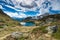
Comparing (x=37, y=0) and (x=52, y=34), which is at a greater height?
(x=37, y=0)

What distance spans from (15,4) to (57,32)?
33877 mm

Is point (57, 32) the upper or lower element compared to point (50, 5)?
lower

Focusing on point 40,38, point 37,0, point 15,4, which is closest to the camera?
point 40,38

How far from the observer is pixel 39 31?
30984 mm

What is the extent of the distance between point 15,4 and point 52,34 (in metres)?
34.0

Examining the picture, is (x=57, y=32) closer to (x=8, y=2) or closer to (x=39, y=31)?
(x=39, y=31)

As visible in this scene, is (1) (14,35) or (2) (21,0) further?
(2) (21,0)

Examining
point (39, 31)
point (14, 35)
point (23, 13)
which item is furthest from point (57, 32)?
point (23, 13)

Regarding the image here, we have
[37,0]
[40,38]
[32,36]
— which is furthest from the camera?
[37,0]

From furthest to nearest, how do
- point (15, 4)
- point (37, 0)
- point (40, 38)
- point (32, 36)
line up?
point (37, 0), point (15, 4), point (32, 36), point (40, 38)

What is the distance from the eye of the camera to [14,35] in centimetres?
3055

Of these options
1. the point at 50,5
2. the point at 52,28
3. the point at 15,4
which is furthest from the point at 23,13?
the point at 52,28

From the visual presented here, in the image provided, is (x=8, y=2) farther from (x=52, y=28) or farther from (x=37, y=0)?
(x=52, y=28)

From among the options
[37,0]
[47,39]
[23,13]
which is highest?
[37,0]
